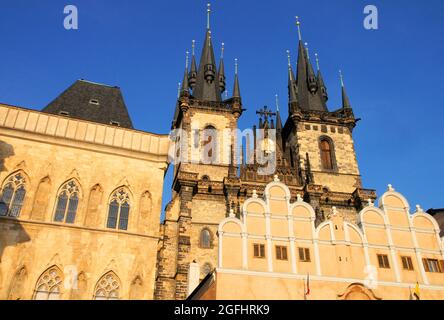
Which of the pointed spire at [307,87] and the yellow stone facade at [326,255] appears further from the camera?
the pointed spire at [307,87]

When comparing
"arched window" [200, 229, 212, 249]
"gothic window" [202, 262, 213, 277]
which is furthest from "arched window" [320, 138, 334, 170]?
"gothic window" [202, 262, 213, 277]

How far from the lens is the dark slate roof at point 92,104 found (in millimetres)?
23547

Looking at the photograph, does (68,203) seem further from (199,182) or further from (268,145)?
(268,145)

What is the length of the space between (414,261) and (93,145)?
15081 mm

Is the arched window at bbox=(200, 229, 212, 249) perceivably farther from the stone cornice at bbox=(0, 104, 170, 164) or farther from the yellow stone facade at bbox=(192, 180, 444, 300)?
the yellow stone facade at bbox=(192, 180, 444, 300)

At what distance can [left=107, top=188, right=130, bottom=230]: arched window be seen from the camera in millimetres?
18172

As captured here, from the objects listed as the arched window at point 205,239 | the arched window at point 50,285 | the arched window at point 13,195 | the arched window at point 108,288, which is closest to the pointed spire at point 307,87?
the arched window at point 205,239

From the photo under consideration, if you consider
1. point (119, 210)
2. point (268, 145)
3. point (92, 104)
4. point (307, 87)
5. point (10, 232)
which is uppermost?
point (307, 87)

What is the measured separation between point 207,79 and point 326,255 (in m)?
28.9

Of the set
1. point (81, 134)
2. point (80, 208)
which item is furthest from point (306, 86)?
point (80, 208)

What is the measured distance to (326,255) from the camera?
1638 cm

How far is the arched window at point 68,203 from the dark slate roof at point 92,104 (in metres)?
5.60

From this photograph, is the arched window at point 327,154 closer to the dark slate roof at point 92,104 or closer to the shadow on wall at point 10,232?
the dark slate roof at point 92,104

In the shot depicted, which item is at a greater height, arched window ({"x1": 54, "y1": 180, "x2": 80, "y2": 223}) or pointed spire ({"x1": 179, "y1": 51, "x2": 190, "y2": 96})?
pointed spire ({"x1": 179, "y1": 51, "x2": 190, "y2": 96})
